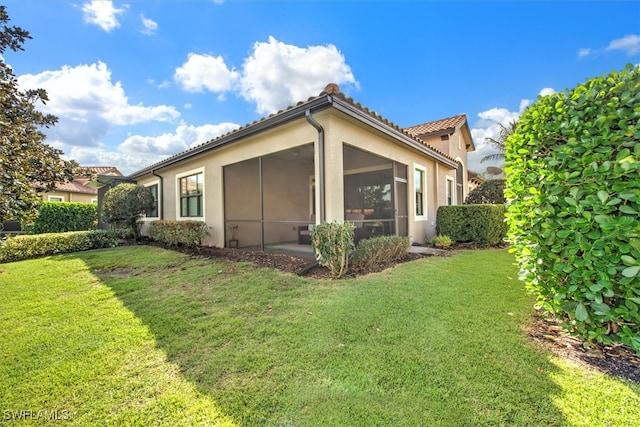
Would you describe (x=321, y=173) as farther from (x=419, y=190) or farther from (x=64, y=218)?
(x=64, y=218)

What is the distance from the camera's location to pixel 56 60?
19.7 feet

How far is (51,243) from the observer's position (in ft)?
28.4

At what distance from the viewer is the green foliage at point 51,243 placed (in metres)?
7.93

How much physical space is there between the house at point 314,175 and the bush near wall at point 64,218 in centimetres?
469

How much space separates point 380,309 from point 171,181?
10986mm

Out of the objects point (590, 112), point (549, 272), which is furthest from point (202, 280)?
point (590, 112)

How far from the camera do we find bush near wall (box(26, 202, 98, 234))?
13633 millimetres

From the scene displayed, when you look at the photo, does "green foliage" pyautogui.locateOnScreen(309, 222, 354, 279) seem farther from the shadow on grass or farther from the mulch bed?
the mulch bed

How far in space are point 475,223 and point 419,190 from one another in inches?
85.9

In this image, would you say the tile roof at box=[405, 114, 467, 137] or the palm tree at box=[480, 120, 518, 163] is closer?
the tile roof at box=[405, 114, 467, 137]

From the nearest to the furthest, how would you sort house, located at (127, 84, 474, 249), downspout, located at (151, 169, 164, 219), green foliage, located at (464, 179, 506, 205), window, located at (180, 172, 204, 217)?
1. house, located at (127, 84, 474, 249)
2. window, located at (180, 172, 204, 217)
3. downspout, located at (151, 169, 164, 219)
4. green foliage, located at (464, 179, 506, 205)

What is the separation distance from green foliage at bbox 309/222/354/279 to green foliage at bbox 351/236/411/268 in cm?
67

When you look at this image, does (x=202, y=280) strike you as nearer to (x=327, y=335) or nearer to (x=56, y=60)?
(x=327, y=335)

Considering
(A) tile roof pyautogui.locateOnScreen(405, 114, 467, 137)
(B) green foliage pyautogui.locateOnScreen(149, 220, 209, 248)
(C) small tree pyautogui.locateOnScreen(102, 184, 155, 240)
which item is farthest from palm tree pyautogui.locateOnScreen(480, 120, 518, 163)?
(C) small tree pyautogui.locateOnScreen(102, 184, 155, 240)
